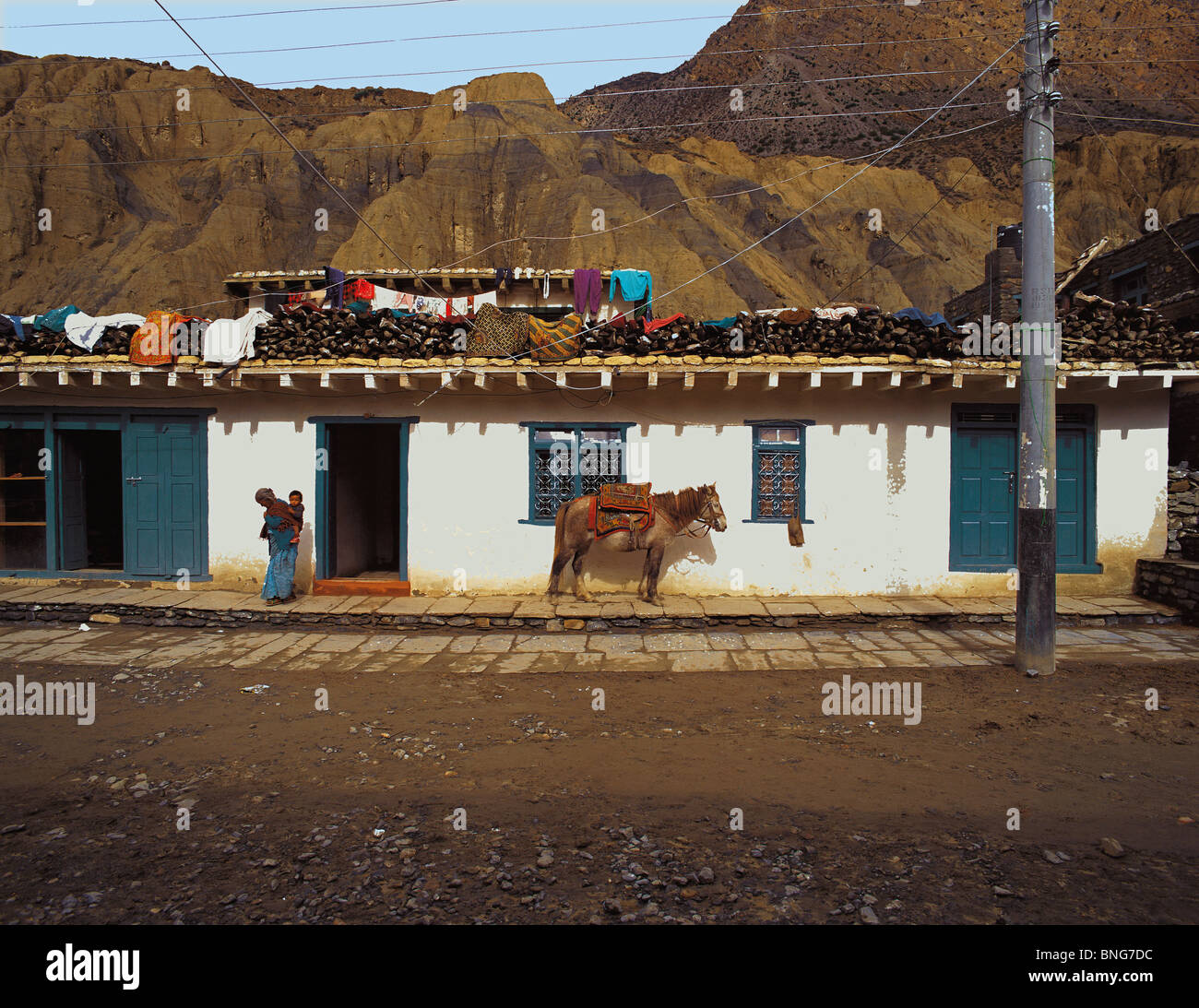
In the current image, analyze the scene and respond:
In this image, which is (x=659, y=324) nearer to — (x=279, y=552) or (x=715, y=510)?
(x=715, y=510)

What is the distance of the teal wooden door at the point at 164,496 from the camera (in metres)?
9.77

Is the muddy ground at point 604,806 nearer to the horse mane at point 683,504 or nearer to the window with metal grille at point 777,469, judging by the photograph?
the horse mane at point 683,504

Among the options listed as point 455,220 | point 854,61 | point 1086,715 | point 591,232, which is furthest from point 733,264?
point 854,61

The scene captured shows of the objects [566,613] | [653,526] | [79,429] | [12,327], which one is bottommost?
[566,613]

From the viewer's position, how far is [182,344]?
355 inches

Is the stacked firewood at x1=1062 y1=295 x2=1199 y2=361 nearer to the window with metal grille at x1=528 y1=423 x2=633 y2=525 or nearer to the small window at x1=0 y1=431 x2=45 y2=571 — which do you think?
the window with metal grille at x1=528 y1=423 x2=633 y2=525

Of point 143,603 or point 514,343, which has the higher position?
point 514,343

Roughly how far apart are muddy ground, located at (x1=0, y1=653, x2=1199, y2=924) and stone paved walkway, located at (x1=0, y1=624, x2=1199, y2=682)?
0.76 meters

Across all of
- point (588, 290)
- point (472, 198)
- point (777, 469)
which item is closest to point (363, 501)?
point (588, 290)

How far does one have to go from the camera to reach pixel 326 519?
31.8 feet

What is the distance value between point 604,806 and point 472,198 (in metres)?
39.1

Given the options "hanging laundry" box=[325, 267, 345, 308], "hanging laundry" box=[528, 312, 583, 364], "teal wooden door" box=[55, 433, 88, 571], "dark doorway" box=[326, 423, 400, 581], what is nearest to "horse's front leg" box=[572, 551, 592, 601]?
"hanging laundry" box=[528, 312, 583, 364]
